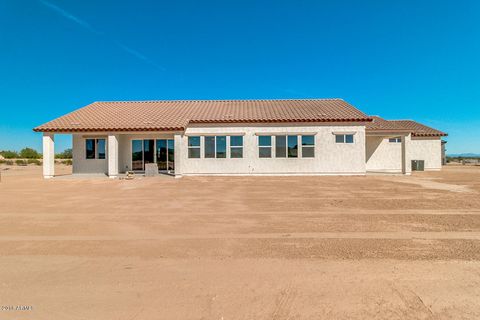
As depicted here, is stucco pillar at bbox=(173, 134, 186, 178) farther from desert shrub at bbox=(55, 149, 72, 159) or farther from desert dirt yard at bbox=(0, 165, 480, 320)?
desert shrub at bbox=(55, 149, 72, 159)

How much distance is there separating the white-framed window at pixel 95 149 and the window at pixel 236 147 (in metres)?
9.50

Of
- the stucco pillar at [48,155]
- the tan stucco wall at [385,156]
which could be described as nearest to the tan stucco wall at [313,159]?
the tan stucco wall at [385,156]

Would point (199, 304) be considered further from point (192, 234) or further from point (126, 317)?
point (192, 234)

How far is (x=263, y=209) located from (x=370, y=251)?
3666 millimetres

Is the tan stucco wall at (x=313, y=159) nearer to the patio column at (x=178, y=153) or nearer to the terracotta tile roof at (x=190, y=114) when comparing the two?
the terracotta tile roof at (x=190, y=114)

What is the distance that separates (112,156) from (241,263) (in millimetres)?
15460

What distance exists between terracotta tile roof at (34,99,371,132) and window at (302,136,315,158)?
1.42 m

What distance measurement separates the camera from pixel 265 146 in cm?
1808

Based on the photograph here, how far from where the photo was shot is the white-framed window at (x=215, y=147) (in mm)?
18203

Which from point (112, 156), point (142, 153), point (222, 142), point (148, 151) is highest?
point (222, 142)

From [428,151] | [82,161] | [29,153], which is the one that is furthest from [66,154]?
[428,151]

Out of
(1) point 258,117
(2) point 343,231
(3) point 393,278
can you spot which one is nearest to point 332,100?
(1) point 258,117

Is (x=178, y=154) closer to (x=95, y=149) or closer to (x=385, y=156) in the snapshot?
(x=95, y=149)

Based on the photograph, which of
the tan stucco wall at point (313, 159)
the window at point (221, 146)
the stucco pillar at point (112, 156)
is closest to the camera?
the stucco pillar at point (112, 156)
